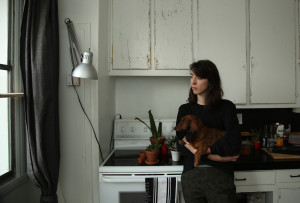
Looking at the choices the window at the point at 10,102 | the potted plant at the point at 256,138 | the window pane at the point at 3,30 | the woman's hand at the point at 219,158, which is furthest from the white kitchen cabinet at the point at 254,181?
the window pane at the point at 3,30

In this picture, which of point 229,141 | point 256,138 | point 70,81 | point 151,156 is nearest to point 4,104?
point 70,81

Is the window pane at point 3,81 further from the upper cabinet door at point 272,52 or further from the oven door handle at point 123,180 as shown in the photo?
the upper cabinet door at point 272,52

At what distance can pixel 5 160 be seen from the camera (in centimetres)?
124

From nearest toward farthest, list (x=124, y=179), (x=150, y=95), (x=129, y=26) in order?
(x=124, y=179) < (x=129, y=26) < (x=150, y=95)

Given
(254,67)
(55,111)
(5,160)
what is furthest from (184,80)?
(5,160)

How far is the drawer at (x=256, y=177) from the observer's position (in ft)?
4.58

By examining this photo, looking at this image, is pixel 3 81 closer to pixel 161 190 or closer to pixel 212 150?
pixel 161 190

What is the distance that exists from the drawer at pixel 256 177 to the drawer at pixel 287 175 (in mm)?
59

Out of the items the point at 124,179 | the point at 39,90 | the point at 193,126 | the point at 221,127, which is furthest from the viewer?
the point at 124,179

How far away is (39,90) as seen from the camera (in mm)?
1199

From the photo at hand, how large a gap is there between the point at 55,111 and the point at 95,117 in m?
0.30

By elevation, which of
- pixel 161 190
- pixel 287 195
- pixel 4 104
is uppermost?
pixel 4 104

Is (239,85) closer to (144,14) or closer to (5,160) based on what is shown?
(144,14)

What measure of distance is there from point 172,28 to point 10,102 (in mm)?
1508
